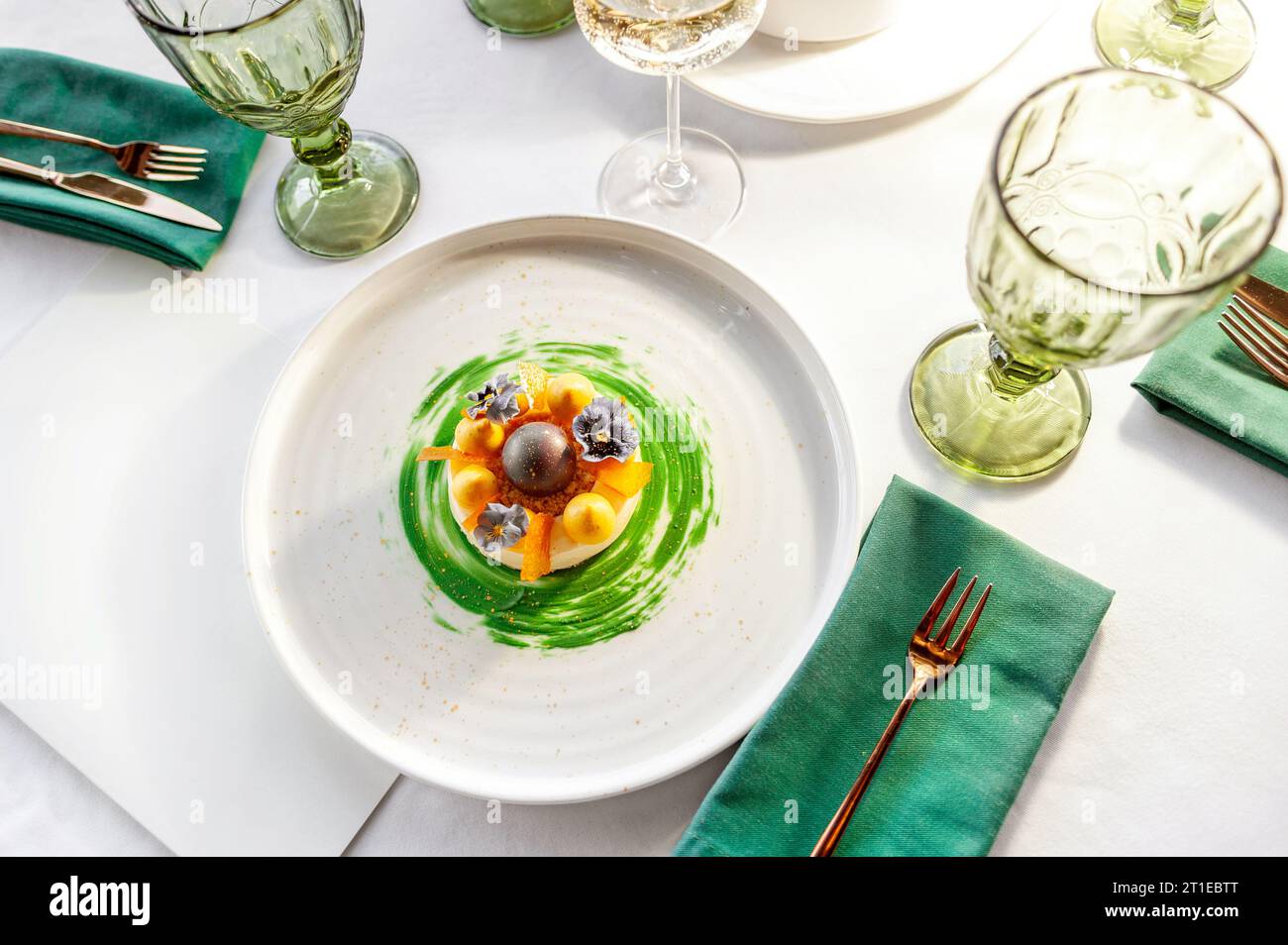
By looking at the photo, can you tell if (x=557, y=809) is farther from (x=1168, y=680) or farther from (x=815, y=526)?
Result: (x=1168, y=680)

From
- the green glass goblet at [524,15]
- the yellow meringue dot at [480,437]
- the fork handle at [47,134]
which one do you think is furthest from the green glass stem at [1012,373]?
the fork handle at [47,134]

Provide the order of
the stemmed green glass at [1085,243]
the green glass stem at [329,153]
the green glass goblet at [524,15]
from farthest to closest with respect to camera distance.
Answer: the green glass goblet at [524,15] → the green glass stem at [329,153] → the stemmed green glass at [1085,243]

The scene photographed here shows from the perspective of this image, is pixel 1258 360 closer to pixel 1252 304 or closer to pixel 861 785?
pixel 1252 304

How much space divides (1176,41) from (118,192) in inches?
46.6

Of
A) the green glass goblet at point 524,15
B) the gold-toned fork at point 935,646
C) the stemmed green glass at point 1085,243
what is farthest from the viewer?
the green glass goblet at point 524,15

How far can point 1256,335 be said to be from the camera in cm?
91

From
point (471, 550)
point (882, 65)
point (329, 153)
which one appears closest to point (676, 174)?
point (882, 65)

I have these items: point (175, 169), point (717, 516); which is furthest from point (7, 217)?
point (717, 516)

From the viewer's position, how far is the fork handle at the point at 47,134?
1.08 meters

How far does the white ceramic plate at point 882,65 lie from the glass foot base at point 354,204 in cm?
35

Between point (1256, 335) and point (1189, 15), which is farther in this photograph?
point (1189, 15)

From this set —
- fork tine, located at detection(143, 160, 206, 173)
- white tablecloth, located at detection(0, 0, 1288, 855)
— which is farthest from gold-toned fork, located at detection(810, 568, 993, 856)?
fork tine, located at detection(143, 160, 206, 173)

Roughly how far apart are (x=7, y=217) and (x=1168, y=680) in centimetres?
128

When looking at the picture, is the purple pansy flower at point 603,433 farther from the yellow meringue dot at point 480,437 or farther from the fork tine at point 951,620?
the fork tine at point 951,620
